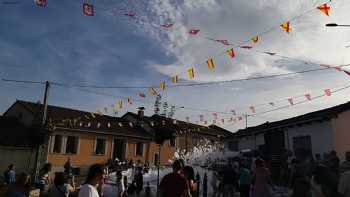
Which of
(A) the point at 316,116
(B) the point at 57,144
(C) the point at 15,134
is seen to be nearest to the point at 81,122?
(B) the point at 57,144

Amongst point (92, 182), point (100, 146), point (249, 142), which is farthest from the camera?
point (100, 146)

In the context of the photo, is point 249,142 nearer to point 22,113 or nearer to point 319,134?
point 319,134

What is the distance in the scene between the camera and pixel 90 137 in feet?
86.9

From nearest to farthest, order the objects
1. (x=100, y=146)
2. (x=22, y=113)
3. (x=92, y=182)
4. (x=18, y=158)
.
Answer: (x=92, y=182) → (x=18, y=158) → (x=22, y=113) → (x=100, y=146)

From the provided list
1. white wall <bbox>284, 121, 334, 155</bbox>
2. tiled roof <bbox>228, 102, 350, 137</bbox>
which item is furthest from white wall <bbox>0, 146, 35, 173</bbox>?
white wall <bbox>284, 121, 334, 155</bbox>

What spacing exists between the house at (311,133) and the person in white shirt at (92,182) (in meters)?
13.8

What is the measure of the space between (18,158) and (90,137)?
252 inches

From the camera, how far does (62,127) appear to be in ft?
79.2

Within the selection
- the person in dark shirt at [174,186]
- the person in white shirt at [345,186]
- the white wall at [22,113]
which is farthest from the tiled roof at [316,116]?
the white wall at [22,113]

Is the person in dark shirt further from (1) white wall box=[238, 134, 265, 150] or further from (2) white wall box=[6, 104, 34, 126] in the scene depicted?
(2) white wall box=[6, 104, 34, 126]

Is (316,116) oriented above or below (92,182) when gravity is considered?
above

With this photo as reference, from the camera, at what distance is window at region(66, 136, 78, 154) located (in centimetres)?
2514

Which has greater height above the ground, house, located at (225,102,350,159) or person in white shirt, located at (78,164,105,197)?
house, located at (225,102,350,159)

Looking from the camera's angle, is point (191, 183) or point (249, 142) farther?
point (249, 142)
